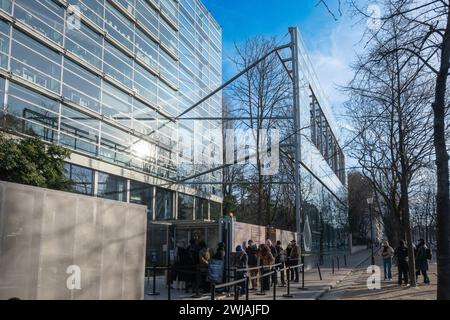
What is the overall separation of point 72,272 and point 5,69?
11.7 meters

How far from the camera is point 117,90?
2534cm

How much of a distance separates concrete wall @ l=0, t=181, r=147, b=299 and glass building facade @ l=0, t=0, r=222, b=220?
925 centimetres

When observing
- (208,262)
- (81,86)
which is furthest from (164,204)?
(208,262)

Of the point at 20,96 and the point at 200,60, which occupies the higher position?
the point at 200,60

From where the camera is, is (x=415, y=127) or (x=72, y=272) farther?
(x=415, y=127)

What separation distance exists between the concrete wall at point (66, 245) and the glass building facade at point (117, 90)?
9248 mm

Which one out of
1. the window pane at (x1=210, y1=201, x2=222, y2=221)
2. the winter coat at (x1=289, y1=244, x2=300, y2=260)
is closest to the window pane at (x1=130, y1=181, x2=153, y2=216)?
the winter coat at (x1=289, y1=244, x2=300, y2=260)

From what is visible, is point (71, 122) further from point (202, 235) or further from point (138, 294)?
point (138, 294)

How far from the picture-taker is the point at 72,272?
7.91 metres

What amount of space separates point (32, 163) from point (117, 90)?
11268 millimetres

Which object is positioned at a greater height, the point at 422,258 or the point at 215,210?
the point at 215,210

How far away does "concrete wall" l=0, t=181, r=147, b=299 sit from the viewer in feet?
22.3

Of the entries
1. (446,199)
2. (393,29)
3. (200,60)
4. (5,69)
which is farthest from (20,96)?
(200,60)

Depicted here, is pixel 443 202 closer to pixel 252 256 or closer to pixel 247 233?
pixel 252 256
